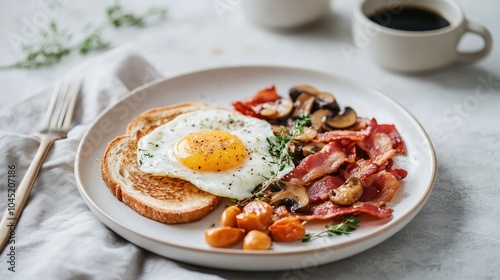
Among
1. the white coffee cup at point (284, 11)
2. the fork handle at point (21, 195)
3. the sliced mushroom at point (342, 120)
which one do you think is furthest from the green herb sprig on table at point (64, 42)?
the sliced mushroom at point (342, 120)

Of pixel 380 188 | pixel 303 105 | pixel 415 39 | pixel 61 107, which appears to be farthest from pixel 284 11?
pixel 380 188

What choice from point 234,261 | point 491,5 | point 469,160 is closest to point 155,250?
point 234,261

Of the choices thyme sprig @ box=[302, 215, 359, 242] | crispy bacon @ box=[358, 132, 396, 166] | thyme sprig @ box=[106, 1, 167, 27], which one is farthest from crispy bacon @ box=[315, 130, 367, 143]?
thyme sprig @ box=[106, 1, 167, 27]

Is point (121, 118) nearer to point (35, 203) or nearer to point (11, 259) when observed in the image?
point (35, 203)

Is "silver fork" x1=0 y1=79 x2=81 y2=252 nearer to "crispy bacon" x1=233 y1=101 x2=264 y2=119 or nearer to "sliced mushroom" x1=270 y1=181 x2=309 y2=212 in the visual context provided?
"crispy bacon" x1=233 y1=101 x2=264 y2=119

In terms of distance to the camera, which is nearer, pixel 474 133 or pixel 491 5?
pixel 474 133

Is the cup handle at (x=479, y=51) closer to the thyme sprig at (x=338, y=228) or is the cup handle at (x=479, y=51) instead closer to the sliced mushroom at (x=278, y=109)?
the sliced mushroom at (x=278, y=109)

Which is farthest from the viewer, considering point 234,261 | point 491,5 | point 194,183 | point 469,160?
point 491,5
